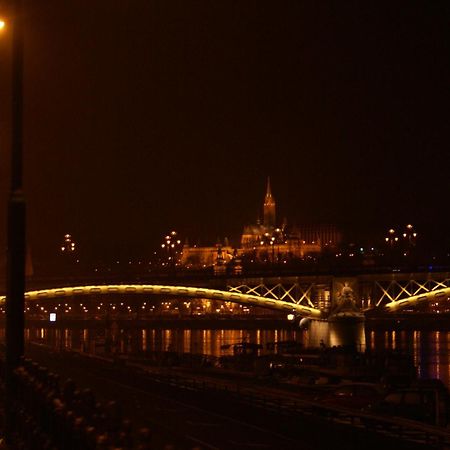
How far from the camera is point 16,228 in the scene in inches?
500

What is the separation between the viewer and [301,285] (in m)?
92.6

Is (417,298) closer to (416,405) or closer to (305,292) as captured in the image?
(305,292)

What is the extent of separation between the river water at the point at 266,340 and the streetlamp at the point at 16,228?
1971 inches

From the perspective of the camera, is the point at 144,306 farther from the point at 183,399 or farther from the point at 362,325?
the point at 183,399

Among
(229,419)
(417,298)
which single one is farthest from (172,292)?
(229,419)

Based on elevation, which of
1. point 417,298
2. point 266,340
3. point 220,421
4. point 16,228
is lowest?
point 220,421

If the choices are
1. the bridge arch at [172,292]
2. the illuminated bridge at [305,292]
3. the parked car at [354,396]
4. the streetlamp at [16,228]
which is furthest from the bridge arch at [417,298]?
the streetlamp at [16,228]

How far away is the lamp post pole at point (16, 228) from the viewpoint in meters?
12.2

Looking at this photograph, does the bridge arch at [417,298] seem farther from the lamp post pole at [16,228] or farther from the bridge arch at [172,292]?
the lamp post pole at [16,228]

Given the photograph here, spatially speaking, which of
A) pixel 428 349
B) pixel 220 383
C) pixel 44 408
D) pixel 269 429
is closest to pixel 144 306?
pixel 428 349

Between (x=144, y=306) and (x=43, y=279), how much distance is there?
9703cm

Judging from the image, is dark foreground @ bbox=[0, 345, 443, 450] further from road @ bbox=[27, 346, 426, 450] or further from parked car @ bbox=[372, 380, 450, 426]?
parked car @ bbox=[372, 380, 450, 426]

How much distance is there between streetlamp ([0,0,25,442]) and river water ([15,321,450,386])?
50.1 metres

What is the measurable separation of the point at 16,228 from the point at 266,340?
116575 mm
